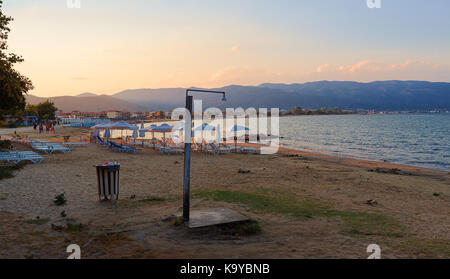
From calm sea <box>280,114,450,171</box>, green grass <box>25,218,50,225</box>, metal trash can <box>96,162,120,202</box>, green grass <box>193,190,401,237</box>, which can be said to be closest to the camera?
green grass <box>25,218,50,225</box>

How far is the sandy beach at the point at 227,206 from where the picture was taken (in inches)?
162

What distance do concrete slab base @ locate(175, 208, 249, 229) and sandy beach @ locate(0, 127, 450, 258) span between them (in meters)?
0.17

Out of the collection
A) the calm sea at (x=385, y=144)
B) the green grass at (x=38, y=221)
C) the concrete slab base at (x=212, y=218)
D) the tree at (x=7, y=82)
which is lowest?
the calm sea at (x=385, y=144)

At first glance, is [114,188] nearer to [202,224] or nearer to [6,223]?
[6,223]

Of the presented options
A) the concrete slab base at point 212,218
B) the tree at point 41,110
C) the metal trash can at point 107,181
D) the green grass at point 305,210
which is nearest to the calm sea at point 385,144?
the green grass at point 305,210

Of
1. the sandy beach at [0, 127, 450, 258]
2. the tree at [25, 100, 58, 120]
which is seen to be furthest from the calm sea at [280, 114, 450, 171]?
the tree at [25, 100, 58, 120]

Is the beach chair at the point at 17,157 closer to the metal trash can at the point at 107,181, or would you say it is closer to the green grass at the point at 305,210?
the metal trash can at the point at 107,181

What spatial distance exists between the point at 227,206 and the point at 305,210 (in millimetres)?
1634

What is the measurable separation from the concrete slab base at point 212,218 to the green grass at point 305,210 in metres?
1.13

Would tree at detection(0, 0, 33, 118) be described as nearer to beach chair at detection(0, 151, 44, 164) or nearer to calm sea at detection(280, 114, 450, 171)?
beach chair at detection(0, 151, 44, 164)

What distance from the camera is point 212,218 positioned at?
514cm

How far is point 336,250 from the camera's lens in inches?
165

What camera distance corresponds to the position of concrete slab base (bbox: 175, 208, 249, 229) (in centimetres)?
487

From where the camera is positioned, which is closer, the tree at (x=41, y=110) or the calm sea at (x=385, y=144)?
the calm sea at (x=385, y=144)
